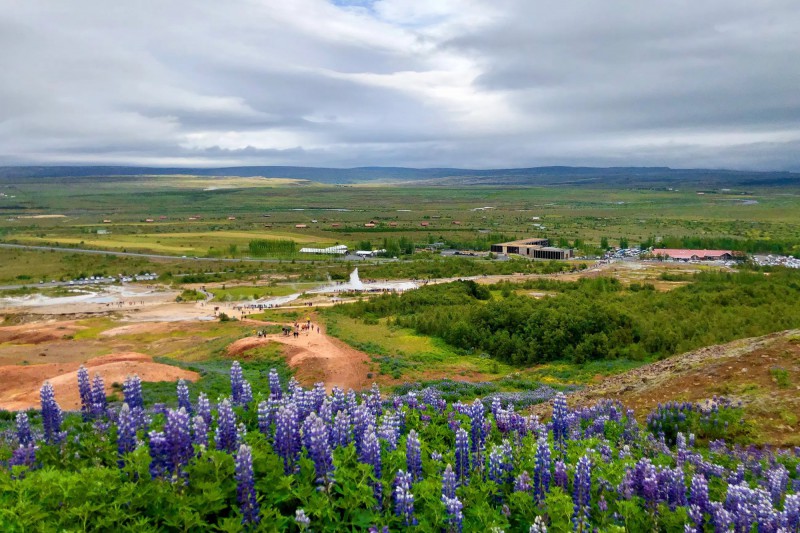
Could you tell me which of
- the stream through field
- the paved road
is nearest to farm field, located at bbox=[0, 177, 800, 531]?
the stream through field

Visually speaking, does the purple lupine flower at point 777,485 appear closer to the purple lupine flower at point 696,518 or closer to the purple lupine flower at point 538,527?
the purple lupine flower at point 696,518

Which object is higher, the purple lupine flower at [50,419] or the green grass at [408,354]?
the purple lupine flower at [50,419]

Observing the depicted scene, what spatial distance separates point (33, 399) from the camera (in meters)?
20.9

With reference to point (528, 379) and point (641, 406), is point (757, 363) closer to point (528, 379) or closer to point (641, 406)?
point (641, 406)

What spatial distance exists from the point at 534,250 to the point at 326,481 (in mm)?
87421

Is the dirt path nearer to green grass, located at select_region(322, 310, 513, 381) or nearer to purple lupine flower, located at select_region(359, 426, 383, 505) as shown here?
green grass, located at select_region(322, 310, 513, 381)

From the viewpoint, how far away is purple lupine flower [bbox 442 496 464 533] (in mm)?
4109

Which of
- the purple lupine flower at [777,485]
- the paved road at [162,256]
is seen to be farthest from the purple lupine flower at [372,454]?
the paved road at [162,256]

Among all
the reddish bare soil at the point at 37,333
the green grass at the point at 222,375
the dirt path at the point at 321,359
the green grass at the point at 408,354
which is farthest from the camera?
the reddish bare soil at the point at 37,333

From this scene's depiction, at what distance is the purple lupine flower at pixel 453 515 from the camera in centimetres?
411

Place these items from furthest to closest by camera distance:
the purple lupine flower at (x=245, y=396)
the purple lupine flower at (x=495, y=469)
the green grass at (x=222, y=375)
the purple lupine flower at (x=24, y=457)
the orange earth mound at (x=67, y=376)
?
the orange earth mound at (x=67, y=376) < the green grass at (x=222, y=375) < the purple lupine flower at (x=245, y=396) < the purple lupine flower at (x=495, y=469) < the purple lupine flower at (x=24, y=457)

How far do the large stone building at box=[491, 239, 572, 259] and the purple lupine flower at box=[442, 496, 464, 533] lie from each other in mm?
84865

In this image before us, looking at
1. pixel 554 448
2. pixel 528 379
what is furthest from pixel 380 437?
pixel 528 379

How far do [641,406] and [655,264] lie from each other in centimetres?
7057
